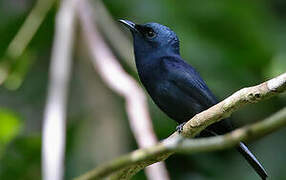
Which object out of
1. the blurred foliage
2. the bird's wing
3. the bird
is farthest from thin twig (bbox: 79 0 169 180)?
the blurred foliage

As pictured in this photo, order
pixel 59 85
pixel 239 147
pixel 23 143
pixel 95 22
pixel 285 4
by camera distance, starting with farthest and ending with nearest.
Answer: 1. pixel 285 4
2. pixel 95 22
3. pixel 23 143
4. pixel 59 85
5. pixel 239 147

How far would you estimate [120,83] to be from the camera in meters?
3.62

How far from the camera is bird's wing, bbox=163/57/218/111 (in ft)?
10.8

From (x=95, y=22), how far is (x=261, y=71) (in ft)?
4.85

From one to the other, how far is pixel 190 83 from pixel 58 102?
793mm

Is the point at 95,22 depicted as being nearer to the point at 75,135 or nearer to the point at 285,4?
the point at 75,135

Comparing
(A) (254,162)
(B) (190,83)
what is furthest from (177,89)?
(A) (254,162)

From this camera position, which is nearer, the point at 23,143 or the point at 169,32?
the point at 169,32

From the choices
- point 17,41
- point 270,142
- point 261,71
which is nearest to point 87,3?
point 17,41

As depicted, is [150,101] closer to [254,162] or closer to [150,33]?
[150,33]

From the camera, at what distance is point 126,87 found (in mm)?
3531

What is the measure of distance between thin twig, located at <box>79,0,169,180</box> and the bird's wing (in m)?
0.25

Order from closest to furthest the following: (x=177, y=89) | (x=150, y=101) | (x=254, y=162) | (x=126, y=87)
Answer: (x=254, y=162) → (x=177, y=89) → (x=126, y=87) → (x=150, y=101)

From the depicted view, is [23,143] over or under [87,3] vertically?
under
